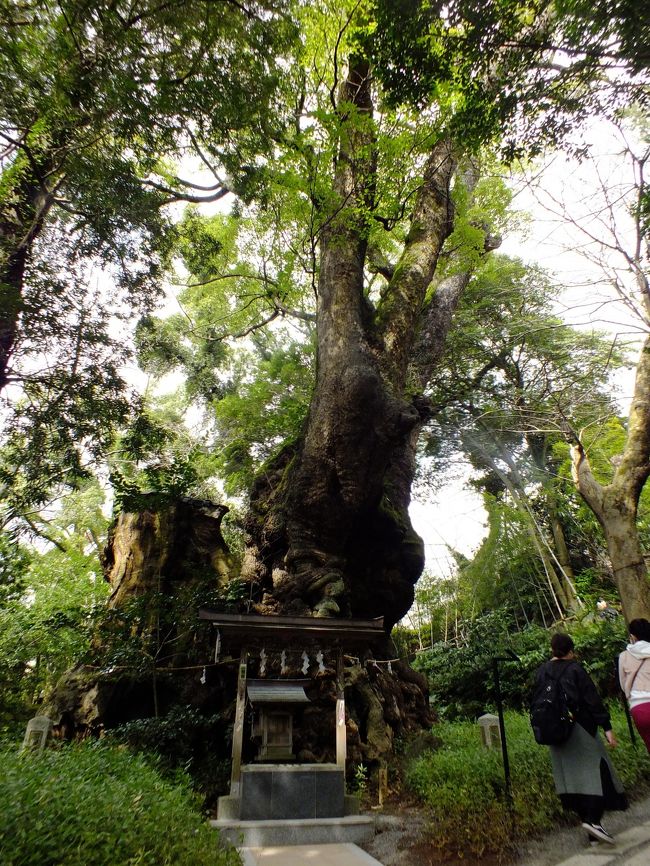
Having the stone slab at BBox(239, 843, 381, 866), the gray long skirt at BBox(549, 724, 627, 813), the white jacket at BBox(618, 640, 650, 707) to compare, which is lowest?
the stone slab at BBox(239, 843, 381, 866)

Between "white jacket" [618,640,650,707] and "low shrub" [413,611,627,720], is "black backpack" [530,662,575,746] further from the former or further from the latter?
"low shrub" [413,611,627,720]

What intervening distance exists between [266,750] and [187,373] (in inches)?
383

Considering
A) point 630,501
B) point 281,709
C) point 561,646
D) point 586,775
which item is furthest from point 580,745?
point 630,501

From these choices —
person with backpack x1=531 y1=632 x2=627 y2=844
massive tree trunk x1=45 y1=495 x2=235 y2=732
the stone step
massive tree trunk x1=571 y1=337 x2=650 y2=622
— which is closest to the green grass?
person with backpack x1=531 y1=632 x2=627 y2=844

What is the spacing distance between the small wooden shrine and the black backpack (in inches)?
94.3

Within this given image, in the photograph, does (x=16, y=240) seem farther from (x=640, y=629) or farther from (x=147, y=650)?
(x=640, y=629)

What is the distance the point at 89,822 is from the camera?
90.5 inches

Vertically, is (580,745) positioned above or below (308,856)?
above

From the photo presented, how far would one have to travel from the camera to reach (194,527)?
862cm

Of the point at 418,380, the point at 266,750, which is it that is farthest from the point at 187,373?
the point at 266,750

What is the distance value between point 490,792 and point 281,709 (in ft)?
7.89

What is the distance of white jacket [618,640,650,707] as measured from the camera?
341 cm

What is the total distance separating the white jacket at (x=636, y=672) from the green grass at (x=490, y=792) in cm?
137

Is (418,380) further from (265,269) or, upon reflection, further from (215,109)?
(215,109)
